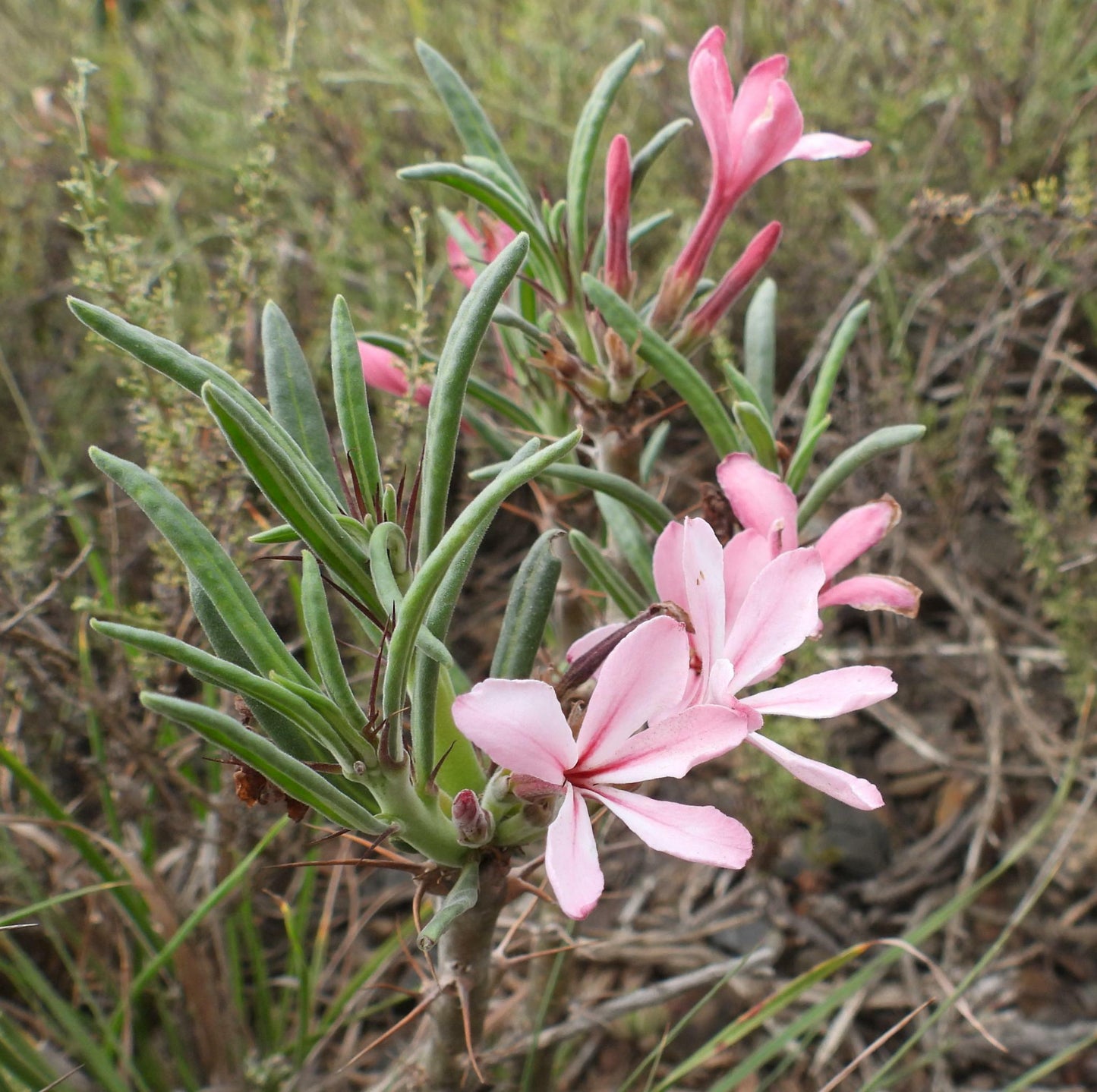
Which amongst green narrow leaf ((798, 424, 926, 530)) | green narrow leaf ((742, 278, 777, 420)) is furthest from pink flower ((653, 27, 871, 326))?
green narrow leaf ((798, 424, 926, 530))

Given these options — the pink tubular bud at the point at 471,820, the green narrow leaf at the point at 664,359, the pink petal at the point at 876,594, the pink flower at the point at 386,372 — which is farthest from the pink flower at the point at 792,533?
the pink flower at the point at 386,372

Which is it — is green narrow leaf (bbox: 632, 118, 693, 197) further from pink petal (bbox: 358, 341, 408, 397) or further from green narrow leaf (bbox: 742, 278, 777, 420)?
pink petal (bbox: 358, 341, 408, 397)

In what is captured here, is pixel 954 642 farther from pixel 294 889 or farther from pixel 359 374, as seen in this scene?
pixel 359 374

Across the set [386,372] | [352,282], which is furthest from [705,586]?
[352,282]

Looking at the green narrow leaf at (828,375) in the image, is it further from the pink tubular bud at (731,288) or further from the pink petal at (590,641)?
the pink petal at (590,641)

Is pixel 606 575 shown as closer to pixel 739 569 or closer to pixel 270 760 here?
pixel 739 569

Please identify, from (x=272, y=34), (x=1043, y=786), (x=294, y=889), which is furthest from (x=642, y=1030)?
(x=272, y=34)
